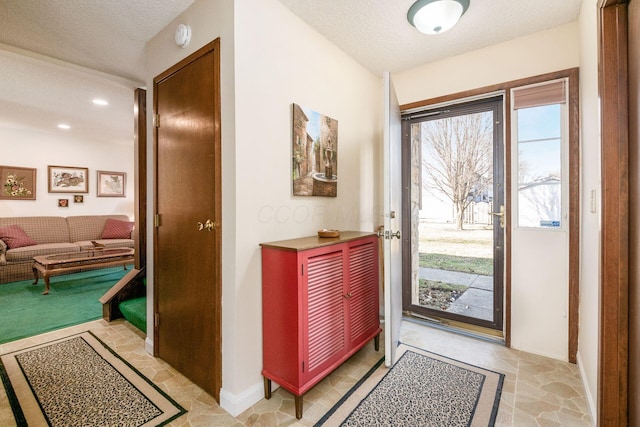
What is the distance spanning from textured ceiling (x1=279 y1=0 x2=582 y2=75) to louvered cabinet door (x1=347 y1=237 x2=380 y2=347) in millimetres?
1605

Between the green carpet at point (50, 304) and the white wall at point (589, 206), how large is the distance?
416 centimetres

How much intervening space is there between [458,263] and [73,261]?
16.4 ft

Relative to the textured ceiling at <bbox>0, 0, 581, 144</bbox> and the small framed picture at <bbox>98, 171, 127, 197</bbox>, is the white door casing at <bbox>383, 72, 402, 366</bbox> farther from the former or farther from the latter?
the small framed picture at <bbox>98, 171, 127, 197</bbox>

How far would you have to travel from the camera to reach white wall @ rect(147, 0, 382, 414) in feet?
5.32

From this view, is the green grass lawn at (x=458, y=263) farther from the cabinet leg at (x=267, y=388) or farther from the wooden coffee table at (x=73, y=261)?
the wooden coffee table at (x=73, y=261)

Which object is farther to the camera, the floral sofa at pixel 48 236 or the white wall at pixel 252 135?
the floral sofa at pixel 48 236

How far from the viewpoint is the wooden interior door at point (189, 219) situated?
172 centimetres

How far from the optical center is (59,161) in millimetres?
5527

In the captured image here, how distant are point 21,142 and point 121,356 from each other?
5319mm

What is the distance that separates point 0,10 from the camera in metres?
1.91

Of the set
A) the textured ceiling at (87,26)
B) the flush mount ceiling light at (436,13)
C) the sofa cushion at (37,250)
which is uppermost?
the textured ceiling at (87,26)

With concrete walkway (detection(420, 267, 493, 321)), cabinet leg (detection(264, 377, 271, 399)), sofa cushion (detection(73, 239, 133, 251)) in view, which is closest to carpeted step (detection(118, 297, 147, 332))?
cabinet leg (detection(264, 377, 271, 399))

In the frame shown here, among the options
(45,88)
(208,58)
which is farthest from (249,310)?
(45,88)

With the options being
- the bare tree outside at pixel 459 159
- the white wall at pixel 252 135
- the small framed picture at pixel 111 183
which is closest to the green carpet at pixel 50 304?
the small framed picture at pixel 111 183
